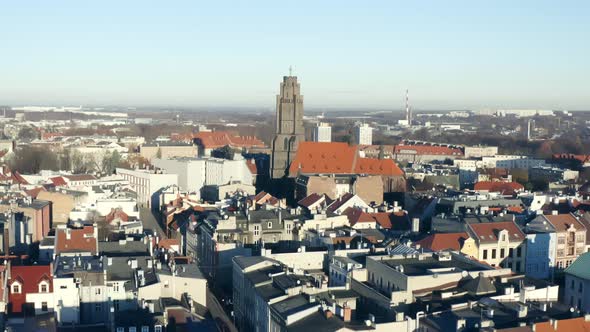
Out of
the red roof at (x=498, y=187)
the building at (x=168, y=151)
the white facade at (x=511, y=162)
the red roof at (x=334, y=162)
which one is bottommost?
the white facade at (x=511, y=162)

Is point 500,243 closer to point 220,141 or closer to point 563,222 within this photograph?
point 563,222

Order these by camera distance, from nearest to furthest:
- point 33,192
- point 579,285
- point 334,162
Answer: point 579,285
point 33,192
point 334,162

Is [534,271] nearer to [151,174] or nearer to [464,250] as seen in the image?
[464,250]

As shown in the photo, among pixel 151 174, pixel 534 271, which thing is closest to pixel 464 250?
pixel 534 271

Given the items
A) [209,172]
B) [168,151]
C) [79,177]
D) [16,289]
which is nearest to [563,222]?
[16,289]

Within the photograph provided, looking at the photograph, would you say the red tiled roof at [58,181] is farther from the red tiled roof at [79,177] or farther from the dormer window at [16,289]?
the dormer window at [16,289]

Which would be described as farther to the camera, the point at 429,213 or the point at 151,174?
the point at 151,174

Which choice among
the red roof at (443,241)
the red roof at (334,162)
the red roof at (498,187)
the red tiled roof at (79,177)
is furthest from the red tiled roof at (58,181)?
the red roof at (443,241)
